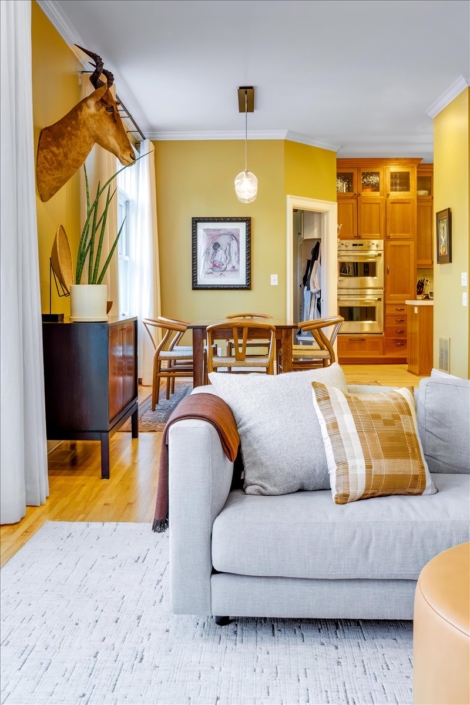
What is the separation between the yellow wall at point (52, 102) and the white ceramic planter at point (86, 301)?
0.50 metres

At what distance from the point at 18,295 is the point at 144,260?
166 inches

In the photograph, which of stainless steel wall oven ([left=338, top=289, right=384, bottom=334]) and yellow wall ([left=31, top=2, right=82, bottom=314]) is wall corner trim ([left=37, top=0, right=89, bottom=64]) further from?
stainless steel wall oven ([left=338, top=289, right=384, bottom=334])

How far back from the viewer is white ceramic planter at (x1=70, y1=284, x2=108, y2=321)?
3.64m

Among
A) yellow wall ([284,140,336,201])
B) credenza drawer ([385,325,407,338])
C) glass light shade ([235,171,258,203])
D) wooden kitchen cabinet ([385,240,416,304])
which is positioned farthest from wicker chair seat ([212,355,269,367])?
wooden kitchen cabinet ([385,240,416,304])

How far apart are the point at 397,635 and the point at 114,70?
4.94m

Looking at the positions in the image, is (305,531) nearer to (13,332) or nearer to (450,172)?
(13,332)

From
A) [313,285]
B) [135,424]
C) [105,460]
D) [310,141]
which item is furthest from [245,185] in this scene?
[105,460]

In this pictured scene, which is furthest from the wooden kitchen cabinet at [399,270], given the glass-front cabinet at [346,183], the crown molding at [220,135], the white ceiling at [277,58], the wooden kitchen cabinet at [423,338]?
the crown molding at [220,135]

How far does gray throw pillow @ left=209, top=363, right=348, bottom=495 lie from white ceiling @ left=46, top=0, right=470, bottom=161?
305 cm

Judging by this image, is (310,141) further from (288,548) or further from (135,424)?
(288,548)

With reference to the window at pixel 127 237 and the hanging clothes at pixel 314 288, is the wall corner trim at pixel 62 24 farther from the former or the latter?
the hanging clothes at pixel 314 288

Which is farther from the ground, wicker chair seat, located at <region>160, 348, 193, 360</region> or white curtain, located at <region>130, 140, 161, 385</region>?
white curtain, located at <region>130, 140, 161, 385</region>

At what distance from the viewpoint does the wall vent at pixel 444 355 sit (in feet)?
20.4

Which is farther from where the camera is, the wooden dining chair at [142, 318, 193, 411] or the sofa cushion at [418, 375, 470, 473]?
the wooden dining chair at [142, 318, 193, 411]
